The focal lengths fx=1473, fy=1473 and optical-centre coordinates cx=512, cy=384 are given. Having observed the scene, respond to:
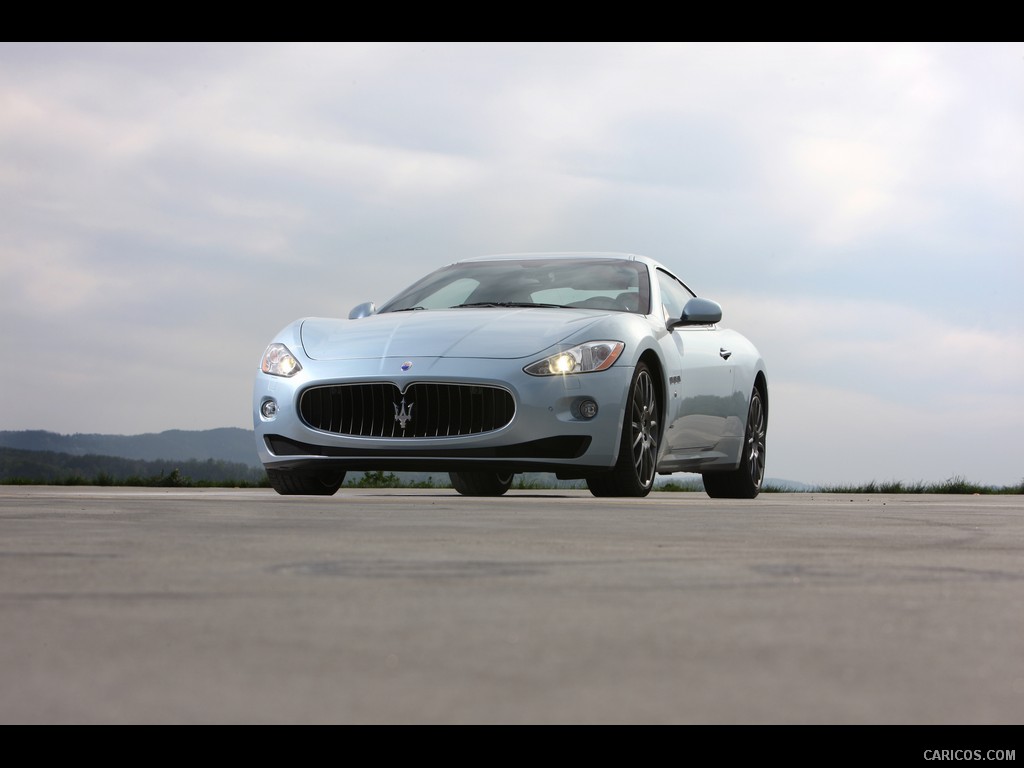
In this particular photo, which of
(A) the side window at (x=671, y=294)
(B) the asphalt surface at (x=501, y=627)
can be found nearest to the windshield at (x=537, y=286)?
(A) the side window at (x=671, y=294)

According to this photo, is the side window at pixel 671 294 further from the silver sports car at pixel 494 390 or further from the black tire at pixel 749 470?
the black tire at pixel 749 470

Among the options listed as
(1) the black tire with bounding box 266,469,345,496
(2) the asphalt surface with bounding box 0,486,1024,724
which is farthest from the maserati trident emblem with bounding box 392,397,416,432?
(2) the asphalt surface with bounding box 0,486,1024,724

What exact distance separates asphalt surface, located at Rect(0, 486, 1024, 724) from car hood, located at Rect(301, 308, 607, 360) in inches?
134

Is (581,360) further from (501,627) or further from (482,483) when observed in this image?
(501,627)

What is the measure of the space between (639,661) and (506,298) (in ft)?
24.7

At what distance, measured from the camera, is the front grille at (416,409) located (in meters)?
8.35

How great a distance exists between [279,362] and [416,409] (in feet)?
3.33

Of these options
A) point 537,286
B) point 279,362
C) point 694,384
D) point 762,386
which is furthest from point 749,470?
point 279,362

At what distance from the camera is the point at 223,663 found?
95.0 inches

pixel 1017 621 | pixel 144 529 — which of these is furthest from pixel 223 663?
pixel 144 529

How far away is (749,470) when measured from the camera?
11258mm

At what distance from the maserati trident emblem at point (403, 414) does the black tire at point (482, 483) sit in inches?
137
